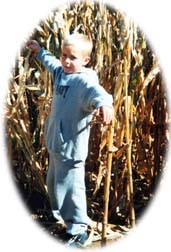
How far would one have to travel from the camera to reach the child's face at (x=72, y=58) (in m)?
1.34

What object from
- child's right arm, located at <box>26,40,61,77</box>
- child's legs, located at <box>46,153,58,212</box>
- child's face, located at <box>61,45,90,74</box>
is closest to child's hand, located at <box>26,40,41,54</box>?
child's right arm, located at <box>26,40,61,77</box>

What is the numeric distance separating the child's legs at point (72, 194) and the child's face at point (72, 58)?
239 millimetres

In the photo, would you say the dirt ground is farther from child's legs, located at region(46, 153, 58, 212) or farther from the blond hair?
the blond hair

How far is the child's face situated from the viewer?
134 cm

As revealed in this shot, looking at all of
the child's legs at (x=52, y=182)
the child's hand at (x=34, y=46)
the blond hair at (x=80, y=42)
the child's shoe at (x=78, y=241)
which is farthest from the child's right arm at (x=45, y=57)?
the child's shoe at (x=78, y=241)

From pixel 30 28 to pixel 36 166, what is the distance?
414 millimetres

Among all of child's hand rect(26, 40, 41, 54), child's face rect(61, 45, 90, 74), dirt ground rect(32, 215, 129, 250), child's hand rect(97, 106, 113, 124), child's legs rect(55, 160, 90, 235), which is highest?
child's hand rect(26, 40, 41, 54)

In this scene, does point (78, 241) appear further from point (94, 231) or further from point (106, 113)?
point (106, 113)

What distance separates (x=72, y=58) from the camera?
1.35 m

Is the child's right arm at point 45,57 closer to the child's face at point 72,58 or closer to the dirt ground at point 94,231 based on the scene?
the child's face at point 72,58

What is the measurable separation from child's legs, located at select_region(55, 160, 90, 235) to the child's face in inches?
9.4

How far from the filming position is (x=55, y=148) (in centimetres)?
139

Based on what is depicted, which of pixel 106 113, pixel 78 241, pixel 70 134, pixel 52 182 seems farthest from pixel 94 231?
pixel 106 113

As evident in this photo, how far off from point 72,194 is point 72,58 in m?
0.36
